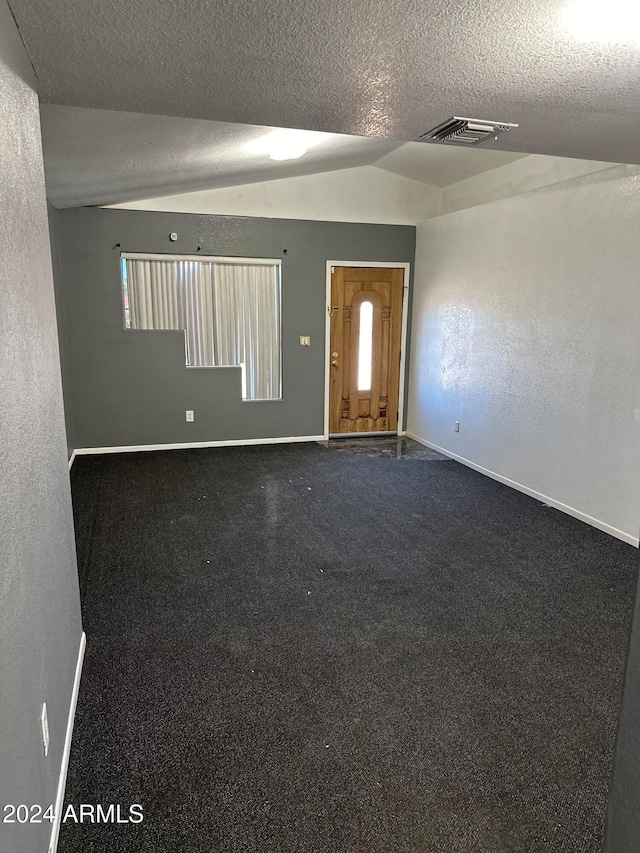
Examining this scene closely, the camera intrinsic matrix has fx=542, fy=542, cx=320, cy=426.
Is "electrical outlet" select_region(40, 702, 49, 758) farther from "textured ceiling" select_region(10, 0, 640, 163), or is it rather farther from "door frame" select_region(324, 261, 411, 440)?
"door frame" select_region(324, 261, 411, 440)

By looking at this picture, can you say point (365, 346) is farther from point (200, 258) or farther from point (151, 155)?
point (151, 155)

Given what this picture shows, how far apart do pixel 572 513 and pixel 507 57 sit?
3.39 meters

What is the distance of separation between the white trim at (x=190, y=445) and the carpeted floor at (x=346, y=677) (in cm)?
165

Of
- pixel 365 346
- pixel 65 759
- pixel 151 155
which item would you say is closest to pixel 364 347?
pixel 365 346

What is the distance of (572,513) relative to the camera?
4.21m

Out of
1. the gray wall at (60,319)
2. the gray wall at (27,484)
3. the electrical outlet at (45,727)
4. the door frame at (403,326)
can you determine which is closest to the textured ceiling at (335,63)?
the gray wall at (27,484)

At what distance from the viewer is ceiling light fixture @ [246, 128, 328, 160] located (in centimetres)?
341

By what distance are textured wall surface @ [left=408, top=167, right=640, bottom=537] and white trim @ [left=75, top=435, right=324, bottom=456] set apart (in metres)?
1.67

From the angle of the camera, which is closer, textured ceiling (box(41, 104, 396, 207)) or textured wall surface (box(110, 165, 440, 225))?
textured ceiling (box(41, 104, 396, 207))

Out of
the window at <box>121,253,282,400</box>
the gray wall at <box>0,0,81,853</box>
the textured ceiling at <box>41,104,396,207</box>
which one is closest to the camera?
the gray wall at <box>0,0,81,853</box>

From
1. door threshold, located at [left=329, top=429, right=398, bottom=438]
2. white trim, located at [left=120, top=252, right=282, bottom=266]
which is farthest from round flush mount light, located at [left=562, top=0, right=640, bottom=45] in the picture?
door threshold, located at [left=329, top=429, right=398, bottom=438]

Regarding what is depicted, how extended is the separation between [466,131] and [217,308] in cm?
382

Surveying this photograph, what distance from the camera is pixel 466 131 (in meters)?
2.53

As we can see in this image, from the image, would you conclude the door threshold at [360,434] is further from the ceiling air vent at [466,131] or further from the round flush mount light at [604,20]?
the round flush mount light at [604,20]
